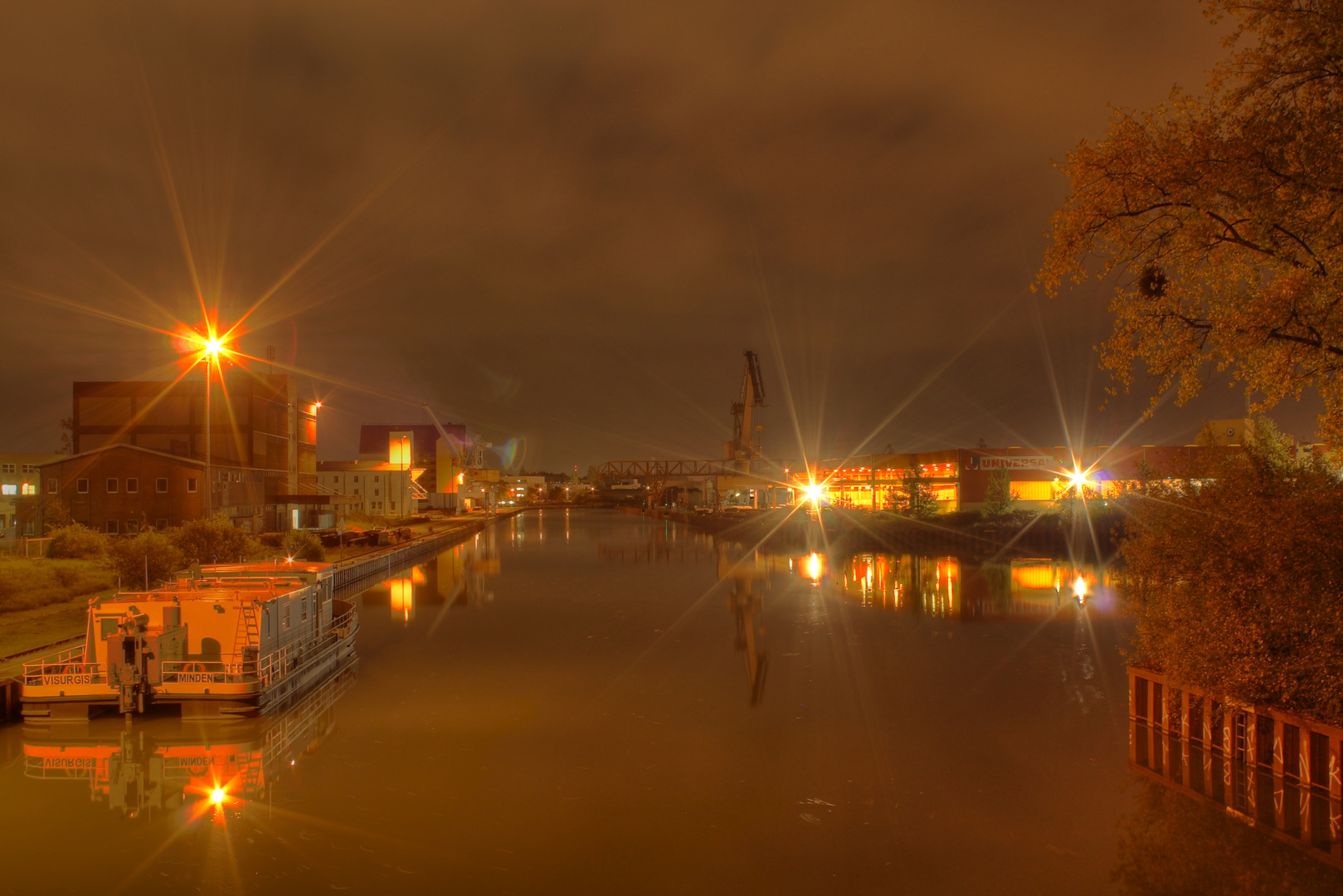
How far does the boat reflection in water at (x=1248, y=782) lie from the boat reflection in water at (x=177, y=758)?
11602 millimetres

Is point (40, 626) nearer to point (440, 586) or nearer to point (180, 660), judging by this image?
point (180, 660)

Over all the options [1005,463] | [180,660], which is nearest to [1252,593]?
[180,660]

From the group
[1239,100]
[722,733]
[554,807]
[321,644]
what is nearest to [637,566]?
[321,644]

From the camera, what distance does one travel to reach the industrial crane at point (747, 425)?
103m

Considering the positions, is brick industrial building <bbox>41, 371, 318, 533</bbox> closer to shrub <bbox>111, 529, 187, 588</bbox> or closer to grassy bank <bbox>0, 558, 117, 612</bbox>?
grassy bank <bbox>0, 558, 117, 612</bbox>

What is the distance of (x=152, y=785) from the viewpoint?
11.0m

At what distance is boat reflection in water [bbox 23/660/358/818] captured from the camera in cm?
1070

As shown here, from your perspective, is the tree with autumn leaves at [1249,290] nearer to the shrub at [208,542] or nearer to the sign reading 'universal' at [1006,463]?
the shrub at [208,542]

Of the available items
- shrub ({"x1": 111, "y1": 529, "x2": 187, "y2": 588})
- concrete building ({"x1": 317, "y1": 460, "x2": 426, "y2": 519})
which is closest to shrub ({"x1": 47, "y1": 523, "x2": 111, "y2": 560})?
shrub ({"x1": 111, "y1": 529, "x2": 187, "y2": 588})

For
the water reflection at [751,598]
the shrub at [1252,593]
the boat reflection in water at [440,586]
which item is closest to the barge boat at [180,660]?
the water reflection at [751,598]

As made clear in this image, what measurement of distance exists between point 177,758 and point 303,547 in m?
22.9

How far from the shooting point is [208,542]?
2733 cm

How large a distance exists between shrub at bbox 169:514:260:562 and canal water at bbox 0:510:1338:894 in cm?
974

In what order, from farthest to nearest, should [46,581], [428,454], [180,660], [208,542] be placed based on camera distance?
[428,454], [208,542], [46,581], [180,660]
